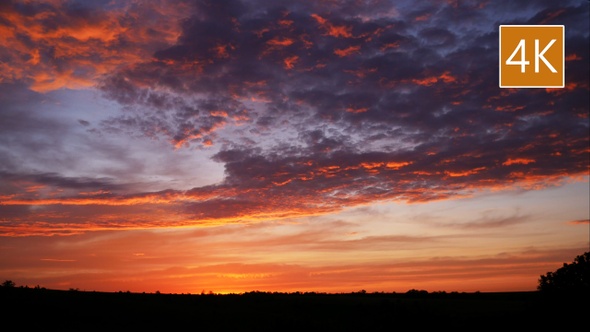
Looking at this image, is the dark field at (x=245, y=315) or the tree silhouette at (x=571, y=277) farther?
the tree silhouette at (x=571, y=277)

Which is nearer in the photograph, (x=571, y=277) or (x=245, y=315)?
(x=245, y=315)

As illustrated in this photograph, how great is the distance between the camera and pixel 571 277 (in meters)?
53.5

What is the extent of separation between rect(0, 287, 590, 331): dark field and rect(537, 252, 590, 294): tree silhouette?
785cm

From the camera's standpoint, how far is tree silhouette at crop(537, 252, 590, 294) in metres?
52.5

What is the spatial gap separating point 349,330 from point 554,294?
2091 cm

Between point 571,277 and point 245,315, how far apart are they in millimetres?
32544

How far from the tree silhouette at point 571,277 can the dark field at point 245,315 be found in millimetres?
7849

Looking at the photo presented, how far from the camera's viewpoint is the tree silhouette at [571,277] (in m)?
52.5

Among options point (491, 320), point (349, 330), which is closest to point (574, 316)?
point (491, 320)

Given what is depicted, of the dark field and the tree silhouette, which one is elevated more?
the tree silhouette

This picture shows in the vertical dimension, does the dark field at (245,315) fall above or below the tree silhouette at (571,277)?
below

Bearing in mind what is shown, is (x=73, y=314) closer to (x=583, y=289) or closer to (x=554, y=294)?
(x=554, y=294)

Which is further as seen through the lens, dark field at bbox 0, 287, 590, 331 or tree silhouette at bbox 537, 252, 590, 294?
tree silhouette at bbox 537, 252, 590, 294

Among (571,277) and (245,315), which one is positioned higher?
(571,277)
